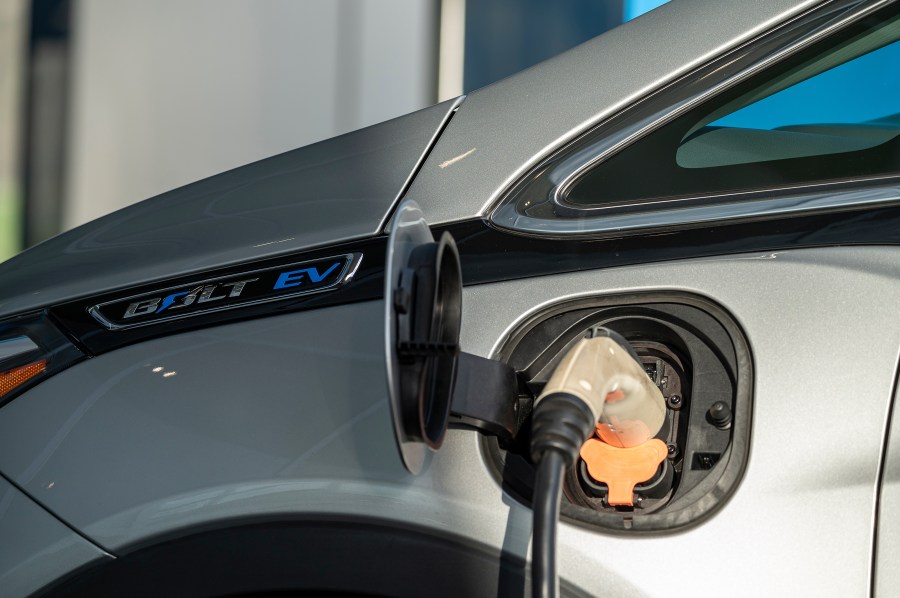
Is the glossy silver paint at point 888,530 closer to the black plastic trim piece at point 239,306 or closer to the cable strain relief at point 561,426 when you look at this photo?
the cable strain relief at point 561,426

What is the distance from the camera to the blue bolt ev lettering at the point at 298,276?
1.06m

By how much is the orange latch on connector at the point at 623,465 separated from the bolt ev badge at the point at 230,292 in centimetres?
34

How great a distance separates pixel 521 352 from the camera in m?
1.01

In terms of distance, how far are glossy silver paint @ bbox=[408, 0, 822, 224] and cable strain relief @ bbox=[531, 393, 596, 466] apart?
30cm

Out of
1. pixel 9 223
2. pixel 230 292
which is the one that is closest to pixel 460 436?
pixel 230 292

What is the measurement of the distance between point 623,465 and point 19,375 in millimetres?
725

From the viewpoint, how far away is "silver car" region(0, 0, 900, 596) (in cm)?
88

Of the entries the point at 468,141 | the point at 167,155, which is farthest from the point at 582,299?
the point at 167,155

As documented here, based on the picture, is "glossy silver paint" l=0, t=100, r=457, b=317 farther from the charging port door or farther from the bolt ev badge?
the charging port door

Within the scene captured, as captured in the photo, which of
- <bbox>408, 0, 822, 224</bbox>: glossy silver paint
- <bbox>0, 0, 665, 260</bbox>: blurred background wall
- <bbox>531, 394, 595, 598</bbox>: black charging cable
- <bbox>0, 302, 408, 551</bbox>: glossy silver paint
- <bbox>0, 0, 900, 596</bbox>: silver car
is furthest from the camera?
<bbox>0, 0, 665, 260</bbox>: blurred background wall

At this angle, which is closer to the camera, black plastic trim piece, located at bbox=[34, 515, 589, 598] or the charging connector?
the charging connector

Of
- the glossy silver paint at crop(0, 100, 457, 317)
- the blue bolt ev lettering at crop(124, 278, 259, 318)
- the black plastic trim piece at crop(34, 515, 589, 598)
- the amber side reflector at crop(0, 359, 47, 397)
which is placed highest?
the glossy silver paint at crop(0, 100, 457, 317)

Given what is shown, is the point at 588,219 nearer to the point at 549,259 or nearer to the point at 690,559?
the point at 549,259

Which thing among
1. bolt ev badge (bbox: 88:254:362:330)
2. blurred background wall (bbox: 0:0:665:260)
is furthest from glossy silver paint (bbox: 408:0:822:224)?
blurred background wall (bbox: 0:0:665:260)
